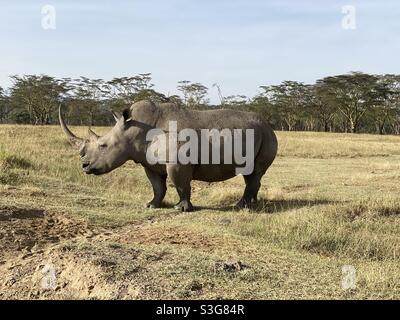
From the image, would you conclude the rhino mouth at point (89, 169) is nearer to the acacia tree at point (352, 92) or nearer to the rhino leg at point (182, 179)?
the rhino leg at point (182, 179)

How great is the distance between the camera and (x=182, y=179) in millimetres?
9016

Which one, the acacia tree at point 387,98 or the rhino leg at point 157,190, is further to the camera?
the acacia tree at point 387,98

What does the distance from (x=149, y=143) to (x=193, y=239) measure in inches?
118

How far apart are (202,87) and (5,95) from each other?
2211 cm

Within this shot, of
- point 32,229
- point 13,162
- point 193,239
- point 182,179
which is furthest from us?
point 13,162

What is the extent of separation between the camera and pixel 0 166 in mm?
12031

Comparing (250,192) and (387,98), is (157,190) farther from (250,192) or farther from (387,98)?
(387,98)

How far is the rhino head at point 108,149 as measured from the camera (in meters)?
9.25

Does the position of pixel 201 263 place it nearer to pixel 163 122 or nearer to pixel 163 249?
pixel 163 249
